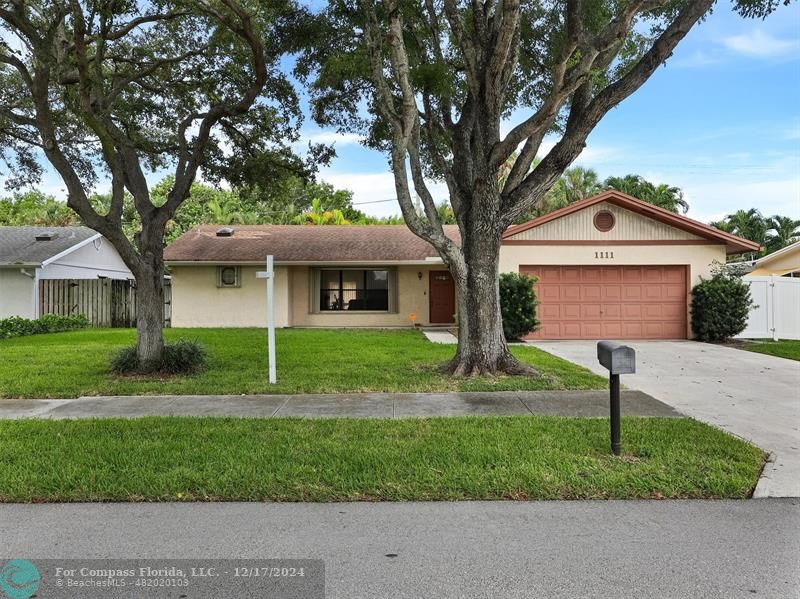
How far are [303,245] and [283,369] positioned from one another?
10507 millimetres

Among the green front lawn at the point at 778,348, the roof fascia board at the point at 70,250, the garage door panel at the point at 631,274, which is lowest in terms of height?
the green front lawn at the point at 778,348

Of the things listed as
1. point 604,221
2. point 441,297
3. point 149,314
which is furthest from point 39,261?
point 604,221

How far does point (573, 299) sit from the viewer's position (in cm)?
1645

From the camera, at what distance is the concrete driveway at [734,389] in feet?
17.5

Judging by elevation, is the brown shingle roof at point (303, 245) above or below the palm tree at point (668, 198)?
below

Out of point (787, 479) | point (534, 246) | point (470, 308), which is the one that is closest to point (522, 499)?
point (787, 479)

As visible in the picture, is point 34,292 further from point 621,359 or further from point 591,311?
point 621,359

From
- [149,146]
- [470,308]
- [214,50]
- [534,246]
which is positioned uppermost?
[214,50]

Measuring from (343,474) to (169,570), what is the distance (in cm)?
164

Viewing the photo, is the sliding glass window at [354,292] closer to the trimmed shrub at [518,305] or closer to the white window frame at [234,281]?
the white window frame at [234,281]

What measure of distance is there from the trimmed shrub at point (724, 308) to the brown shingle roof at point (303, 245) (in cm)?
821

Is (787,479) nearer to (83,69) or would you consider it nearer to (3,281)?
(83,69)

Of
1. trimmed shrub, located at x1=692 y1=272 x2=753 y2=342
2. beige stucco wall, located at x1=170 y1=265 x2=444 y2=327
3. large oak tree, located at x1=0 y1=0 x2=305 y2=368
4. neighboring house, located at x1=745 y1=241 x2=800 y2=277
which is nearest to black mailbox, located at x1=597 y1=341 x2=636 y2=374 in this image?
large oak tree, located at x1=0 y1=0 x2=305 y2=368

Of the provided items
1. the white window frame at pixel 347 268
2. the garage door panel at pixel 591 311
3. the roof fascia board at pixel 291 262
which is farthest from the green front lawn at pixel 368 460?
the white window frame at pixel 347 268
